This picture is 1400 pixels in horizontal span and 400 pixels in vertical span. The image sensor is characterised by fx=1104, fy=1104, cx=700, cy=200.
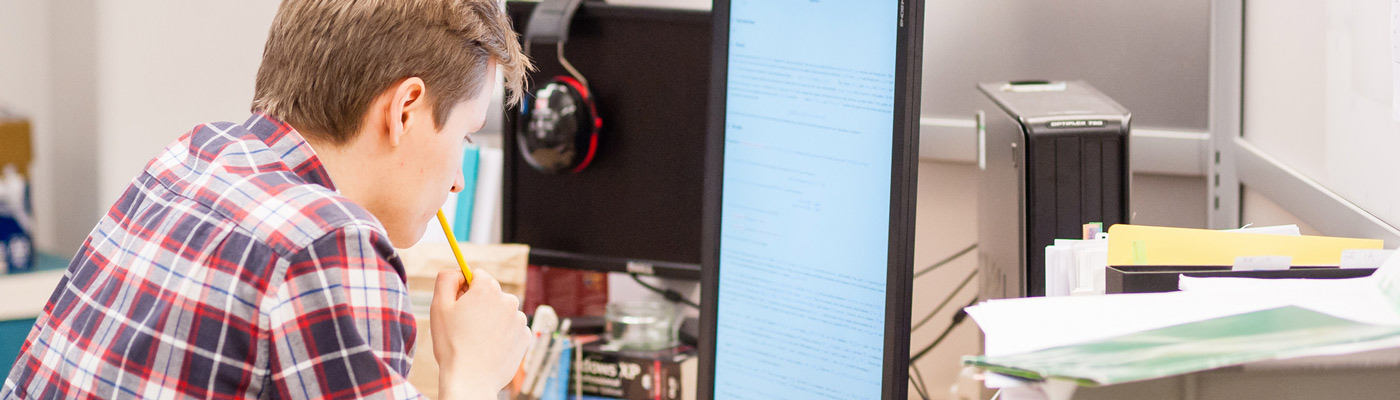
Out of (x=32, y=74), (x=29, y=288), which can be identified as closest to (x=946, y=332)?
(x=29, y=288)

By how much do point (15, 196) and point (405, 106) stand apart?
69.9 inches

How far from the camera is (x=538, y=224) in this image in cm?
161

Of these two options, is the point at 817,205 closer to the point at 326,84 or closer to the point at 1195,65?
the point at 326,84

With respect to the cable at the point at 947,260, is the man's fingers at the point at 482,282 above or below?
above

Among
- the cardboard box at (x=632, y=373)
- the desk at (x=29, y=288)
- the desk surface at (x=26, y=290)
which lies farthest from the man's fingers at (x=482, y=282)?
the desk surface at (x=26, y=290)

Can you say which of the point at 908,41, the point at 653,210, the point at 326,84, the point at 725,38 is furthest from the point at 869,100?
the point at 653,210

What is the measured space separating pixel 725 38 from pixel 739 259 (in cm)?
22

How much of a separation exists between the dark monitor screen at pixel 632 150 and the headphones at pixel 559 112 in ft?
0.07

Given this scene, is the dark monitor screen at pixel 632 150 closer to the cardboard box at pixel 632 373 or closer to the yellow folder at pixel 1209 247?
the cardboard box at pixel 632 373

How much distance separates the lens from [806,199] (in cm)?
104

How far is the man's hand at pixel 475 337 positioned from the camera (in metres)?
0.83

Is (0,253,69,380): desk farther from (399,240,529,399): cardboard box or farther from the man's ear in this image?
the man's ear

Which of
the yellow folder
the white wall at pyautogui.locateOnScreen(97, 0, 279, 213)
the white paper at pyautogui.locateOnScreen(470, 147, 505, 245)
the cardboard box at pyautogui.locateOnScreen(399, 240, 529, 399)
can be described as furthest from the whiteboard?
the white wall at pyautogui.locateOnScreen(97, 0, 279, 213)

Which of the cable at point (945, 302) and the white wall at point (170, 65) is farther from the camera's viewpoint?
the white wall at point (170, 65)
